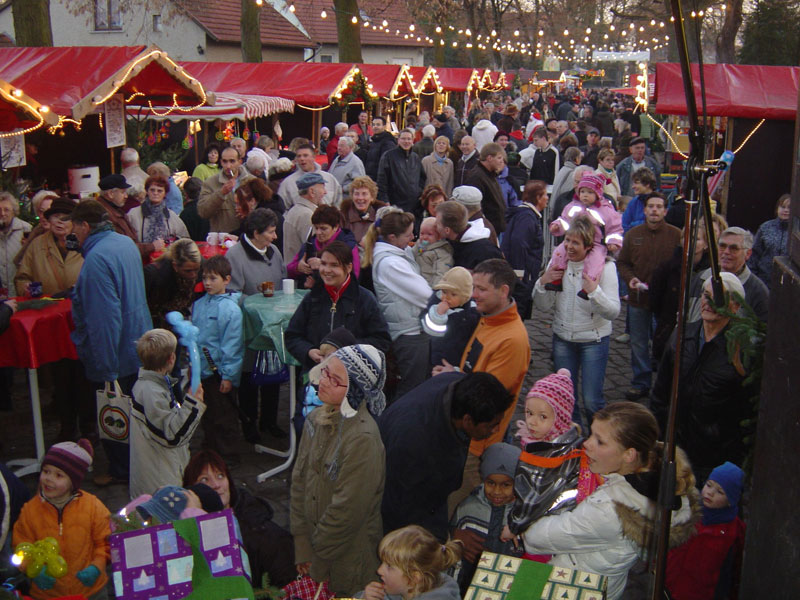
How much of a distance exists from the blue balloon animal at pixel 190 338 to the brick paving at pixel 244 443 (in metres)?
1.00

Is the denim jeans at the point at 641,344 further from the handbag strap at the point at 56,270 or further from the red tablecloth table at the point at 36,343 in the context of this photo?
the handbag strap at the point at 56,270

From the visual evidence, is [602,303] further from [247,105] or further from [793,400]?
[247,105]

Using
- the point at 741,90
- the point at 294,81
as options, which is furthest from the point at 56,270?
the point at 294,81

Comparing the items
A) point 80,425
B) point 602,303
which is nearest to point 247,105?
point 80,425

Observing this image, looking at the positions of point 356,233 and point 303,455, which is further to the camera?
point 356,233

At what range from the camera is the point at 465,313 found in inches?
195

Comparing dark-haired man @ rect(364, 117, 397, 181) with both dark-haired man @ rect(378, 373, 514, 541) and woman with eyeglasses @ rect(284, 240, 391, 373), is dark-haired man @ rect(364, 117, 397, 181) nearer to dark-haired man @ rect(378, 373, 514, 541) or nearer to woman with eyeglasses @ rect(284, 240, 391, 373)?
woman with eyeglasses @ rect(284, 240, 391, 373)

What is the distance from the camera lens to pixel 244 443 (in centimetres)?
648

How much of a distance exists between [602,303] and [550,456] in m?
A: 2.37

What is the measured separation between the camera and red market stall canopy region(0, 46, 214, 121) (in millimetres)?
9891

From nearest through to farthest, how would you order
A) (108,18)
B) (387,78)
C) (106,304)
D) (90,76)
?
1. (106,304)
2. (90,76)
3. (387,78)
4. (108,18)

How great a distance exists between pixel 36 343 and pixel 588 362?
161 inches

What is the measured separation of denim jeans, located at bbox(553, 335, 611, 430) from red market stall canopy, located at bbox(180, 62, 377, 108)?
13.5 m

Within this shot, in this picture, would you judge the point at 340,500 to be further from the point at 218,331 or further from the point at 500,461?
the point at 218,331
